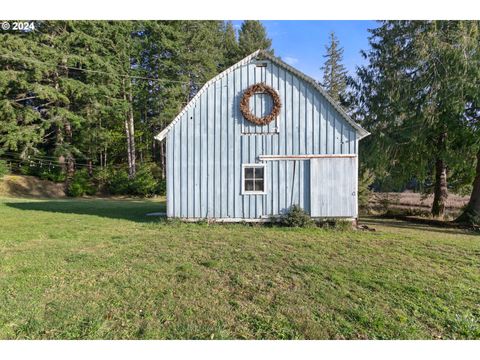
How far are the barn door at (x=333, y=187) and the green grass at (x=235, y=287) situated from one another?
1794mm

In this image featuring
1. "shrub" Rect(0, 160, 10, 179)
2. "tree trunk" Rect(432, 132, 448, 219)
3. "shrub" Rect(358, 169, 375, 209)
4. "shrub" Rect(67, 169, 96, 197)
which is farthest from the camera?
"shrub" Rect(67, 169, 96, 197)

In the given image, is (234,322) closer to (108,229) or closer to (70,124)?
(108,229)

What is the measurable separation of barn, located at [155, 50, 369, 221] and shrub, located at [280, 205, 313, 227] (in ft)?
0.71

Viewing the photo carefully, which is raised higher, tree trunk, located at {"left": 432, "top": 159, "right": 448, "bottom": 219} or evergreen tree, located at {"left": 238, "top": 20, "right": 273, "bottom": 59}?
evergreen tree, located at {"left": 238, "top": 20, "right": 273, "bottom": 59}

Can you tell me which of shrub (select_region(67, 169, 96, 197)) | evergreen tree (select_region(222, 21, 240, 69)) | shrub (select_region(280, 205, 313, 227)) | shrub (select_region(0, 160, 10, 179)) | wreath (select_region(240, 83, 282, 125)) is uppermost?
evergreen tree (select_region(222, 21, 240, 69))

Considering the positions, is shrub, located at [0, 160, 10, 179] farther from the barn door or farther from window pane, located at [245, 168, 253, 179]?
the barn door

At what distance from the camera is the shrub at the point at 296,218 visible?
31.9ft

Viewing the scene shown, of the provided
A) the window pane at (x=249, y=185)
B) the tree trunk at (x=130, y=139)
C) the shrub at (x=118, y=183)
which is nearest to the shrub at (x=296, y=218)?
the window pane at (x=249, y=185)

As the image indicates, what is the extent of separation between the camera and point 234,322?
3.70 m

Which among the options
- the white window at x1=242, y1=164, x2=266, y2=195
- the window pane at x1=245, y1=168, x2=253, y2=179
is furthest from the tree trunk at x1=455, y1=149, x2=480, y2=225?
the window pane at x1=245, y1=168, x2=253, y2=179

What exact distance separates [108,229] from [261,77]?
288 inches

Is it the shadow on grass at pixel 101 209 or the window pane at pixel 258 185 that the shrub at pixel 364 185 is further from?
the shadow on grass at pixel 101 209

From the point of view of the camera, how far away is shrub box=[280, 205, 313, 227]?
31.9 ft

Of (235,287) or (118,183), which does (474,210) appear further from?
(118,183)
